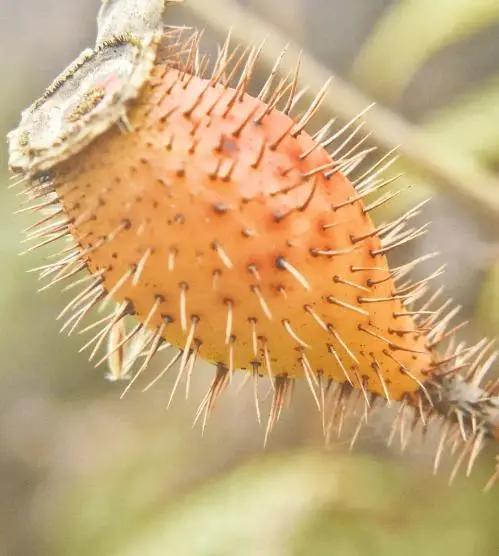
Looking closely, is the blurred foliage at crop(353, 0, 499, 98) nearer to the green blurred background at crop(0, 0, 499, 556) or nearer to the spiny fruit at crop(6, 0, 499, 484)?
the green blurred background at crop(0, 0, 499, 556)

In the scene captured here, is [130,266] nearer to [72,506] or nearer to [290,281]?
[290,281]

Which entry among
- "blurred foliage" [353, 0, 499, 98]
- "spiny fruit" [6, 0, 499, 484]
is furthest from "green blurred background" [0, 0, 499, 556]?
"spiny fruit" [6, 0, 499, 484]

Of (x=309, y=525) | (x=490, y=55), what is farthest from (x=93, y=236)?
(x=490, y=55)

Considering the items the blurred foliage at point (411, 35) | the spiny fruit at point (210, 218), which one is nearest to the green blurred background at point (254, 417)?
the blurred foliage at point (411, 35)

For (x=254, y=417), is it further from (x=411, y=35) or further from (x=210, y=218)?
(x=210, y=218)

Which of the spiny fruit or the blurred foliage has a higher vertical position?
the blurred foliage

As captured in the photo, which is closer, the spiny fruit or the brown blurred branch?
the spiny fruit

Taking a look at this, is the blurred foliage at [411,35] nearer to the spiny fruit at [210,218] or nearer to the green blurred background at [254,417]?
the green blurred background at [254,417]

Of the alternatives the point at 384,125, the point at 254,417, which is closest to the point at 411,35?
the point at 384,125
